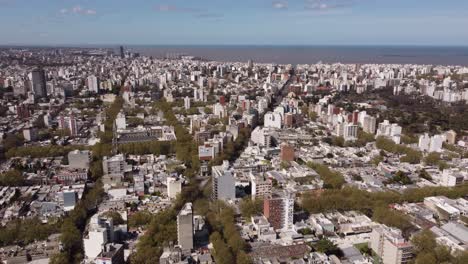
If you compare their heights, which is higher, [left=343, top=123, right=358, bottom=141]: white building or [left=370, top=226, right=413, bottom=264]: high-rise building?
[left=343, top=123, right=358, bottom=141]: white building

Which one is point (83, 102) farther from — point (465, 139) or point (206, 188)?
point (465, 139)

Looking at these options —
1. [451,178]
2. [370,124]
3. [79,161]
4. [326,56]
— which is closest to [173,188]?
[79,161]

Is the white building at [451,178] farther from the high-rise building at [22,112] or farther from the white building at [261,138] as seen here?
the high-rise building at [22,112]

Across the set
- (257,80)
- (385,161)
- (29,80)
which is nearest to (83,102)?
(29,80)

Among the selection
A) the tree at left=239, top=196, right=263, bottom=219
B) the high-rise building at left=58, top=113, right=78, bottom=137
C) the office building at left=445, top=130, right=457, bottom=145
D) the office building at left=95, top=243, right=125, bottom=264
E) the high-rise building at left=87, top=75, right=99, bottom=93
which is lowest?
the tree at left=239, top=196, right=263, bottom=219

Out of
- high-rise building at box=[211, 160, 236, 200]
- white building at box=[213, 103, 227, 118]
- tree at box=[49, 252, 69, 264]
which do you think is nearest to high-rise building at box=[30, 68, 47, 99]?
white building at box=[213, 103, 227, 118]

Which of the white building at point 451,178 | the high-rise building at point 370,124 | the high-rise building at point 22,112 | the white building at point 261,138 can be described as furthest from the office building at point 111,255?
the high-rise building at point 22,112

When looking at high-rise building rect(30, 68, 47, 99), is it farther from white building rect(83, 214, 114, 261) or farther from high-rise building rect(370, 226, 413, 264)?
high-rise building rect(370, 226, 413, 264)
